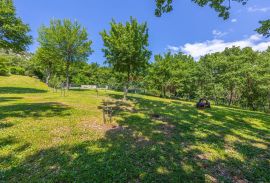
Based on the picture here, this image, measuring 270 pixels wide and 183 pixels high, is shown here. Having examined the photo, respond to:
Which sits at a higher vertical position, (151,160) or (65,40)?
(65,40)

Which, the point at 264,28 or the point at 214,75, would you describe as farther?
the point at 214,75

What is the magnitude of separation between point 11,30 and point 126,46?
694 inches

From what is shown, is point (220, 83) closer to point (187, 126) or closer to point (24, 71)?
point (187, 126)

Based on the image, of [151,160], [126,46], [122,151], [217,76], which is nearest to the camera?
[151,160]

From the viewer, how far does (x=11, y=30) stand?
2427cm

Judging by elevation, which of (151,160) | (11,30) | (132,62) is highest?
(11,30)

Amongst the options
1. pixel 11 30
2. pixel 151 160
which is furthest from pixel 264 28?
pixel 11 30

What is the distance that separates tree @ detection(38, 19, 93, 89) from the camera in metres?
33.7

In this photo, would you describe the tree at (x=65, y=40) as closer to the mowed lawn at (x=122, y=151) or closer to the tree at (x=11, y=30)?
the tree at (x=11, y=30)

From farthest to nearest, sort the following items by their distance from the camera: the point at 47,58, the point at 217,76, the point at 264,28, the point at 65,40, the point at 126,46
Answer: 1. the point at 217,76
2. the point at 47,58
3. the point at 65,40
4. the point at 126,46
5. the point at 264,28

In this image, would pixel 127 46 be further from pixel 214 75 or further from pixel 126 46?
pixel 214 75

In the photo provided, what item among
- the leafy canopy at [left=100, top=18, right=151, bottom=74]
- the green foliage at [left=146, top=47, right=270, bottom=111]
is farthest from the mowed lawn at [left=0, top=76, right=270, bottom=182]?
the green foliage at [left=146, top=47, right=270, bottom=111]

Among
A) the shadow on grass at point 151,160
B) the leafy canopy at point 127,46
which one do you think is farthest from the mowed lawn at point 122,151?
the leafy canopy at point 127,46

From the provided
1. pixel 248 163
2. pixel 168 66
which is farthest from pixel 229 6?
pixel 168 66
